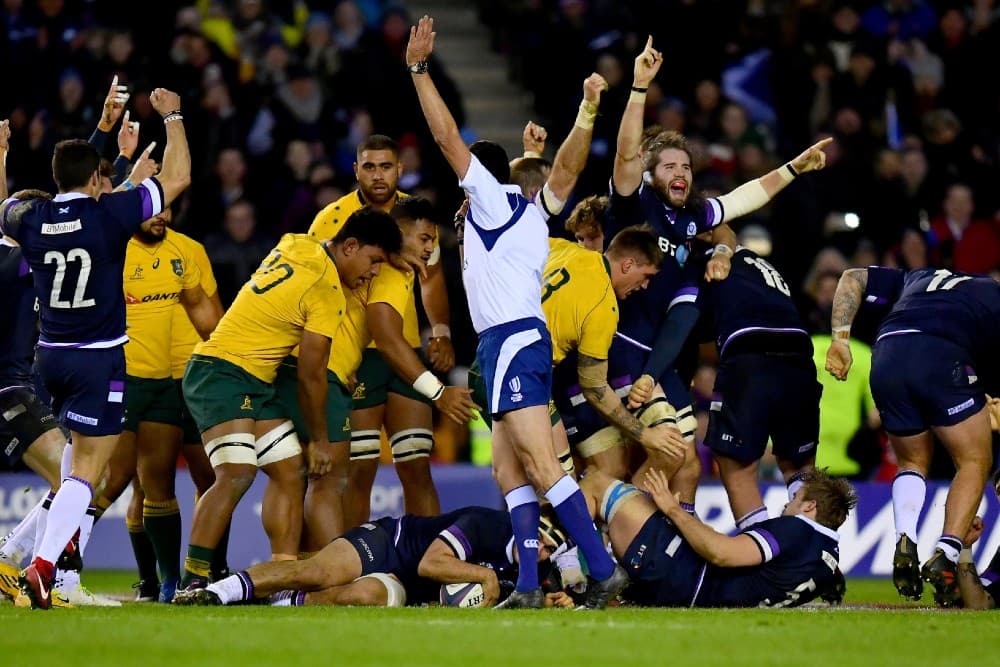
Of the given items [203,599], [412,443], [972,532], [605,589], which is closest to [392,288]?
[412,443]

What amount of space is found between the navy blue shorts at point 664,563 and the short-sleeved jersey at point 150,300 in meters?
3.44

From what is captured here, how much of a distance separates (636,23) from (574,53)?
3.44 feet

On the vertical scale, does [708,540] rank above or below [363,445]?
below

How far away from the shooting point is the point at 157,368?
10.9 m

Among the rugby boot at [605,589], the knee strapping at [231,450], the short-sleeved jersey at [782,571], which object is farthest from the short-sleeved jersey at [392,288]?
the short-sleeved jersey at [782,571]

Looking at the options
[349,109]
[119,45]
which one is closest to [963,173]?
[349,109]

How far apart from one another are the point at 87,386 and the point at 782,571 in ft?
13.0

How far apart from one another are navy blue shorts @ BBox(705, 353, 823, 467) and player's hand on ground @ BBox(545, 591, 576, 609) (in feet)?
6.08

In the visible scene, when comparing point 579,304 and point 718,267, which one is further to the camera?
point 718,267

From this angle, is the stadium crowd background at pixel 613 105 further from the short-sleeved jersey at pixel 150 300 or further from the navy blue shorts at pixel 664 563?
the navy blue shorts at pixel 664 563

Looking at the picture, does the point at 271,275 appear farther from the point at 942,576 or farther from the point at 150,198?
the point at 942,576

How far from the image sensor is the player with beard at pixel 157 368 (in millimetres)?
10688

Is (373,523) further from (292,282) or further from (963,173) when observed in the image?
(963,173)

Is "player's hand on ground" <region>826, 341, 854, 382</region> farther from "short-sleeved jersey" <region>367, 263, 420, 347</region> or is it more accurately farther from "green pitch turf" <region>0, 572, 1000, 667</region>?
"short-sleeved jersey" <region>367, 263, 420, 347</region>
